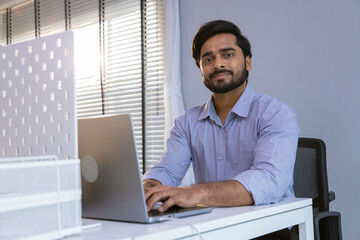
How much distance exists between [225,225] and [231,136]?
2.56ft

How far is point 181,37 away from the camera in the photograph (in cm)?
Answer: 335

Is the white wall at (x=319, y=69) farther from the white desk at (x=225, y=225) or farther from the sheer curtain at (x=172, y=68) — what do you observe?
the white desk at (x=225, y=225)

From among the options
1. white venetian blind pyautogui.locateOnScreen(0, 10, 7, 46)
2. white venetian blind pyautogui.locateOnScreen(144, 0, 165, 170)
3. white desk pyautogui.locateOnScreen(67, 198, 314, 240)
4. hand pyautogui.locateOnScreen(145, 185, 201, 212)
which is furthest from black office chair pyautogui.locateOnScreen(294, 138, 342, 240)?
white venetian blind pyautogui.locateOnScreen(0, 10, 7, 46)

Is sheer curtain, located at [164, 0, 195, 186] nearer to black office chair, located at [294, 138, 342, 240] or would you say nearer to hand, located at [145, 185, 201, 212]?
black office chair, located at [294, 138, 342, 240]

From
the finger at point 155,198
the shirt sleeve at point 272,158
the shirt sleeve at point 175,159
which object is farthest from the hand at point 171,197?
the shirt sleeve at point 175,159

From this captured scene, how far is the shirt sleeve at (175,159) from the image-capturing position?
5.89 feet

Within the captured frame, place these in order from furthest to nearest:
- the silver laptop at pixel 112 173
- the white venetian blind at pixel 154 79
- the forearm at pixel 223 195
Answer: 1. the white venetian blind at pixel 154 79
2. the forearm at pixel 223 195
3. the silver laptop at pixel 112 173

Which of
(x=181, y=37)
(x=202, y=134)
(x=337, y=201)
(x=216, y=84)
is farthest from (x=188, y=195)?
(x=181, y=37)

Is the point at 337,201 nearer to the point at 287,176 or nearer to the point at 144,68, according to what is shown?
the point at 287,176

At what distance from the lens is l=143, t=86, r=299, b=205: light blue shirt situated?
147cm

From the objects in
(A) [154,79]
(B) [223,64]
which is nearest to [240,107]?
(B) [223,64]

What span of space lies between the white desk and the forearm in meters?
0.04

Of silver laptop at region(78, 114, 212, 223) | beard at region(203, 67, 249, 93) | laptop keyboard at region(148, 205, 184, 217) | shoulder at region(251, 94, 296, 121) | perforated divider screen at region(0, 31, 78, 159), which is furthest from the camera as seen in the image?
beard at region(203, 67, 249, 93)

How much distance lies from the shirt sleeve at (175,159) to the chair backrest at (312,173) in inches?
19.1
